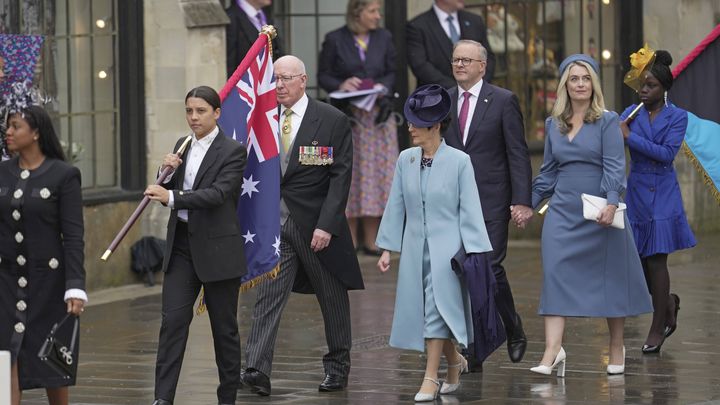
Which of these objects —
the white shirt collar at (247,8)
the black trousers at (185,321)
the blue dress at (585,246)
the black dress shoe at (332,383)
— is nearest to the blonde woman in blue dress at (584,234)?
the blue dress at (585,246)

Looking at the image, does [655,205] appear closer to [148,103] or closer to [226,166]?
[226,166]

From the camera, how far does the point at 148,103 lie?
51.5ft

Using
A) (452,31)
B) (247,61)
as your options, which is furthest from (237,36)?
(247,61)

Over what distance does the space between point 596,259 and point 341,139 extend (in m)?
1.65

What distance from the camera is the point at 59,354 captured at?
8.60 metres

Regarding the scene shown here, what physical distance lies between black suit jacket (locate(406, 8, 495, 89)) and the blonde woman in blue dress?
6160mm

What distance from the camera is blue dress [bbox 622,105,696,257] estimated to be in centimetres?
1188

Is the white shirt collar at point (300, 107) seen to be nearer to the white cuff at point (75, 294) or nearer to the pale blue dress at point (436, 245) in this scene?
the pale blue dress at point (436, 245)

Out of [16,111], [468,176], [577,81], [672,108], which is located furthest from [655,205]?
[16,111]

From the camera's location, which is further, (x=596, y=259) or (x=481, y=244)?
(x=596, y=259)

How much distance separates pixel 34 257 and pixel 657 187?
4814 millimetres

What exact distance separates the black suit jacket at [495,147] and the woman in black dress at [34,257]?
326cm

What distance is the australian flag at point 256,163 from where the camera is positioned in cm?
1043

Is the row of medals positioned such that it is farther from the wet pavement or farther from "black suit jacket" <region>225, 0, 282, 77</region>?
"black suit jacket" <region>225, 0, 282, 77</region>
